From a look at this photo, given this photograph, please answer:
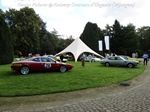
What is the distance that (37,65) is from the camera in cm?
1495

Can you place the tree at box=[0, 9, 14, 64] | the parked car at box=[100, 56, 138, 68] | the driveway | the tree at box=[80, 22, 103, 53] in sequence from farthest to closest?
the tree at box=[80, 22, 103, 53] < the tree at box=[0, 9, 14, 64] < the parked car at box=[100, 56, 138, 68] < the driveway

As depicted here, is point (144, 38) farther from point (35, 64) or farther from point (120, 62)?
point (35, 64)

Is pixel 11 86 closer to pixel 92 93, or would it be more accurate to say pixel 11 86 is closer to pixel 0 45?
pixel 92 93

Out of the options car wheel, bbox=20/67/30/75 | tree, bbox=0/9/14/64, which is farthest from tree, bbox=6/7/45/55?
car wheel, bbox=20/67/30/75

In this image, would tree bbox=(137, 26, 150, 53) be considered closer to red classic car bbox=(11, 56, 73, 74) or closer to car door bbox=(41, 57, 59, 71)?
red classic car bbox=(11, 56, 73, 74)

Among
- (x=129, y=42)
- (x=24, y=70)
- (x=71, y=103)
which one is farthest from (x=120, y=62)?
(x=129, y=42)

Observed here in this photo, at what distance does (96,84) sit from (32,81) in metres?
4.07

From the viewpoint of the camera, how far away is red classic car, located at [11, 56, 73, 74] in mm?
14367

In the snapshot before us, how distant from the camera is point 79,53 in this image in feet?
113

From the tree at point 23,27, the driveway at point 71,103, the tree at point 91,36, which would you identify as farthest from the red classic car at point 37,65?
the tree at point 23,27

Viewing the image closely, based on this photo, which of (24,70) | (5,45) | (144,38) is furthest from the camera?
(144,38)

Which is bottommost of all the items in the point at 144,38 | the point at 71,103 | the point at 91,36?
the point at 71,103

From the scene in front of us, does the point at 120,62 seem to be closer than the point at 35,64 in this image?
No

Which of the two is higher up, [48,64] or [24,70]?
[48,64]
